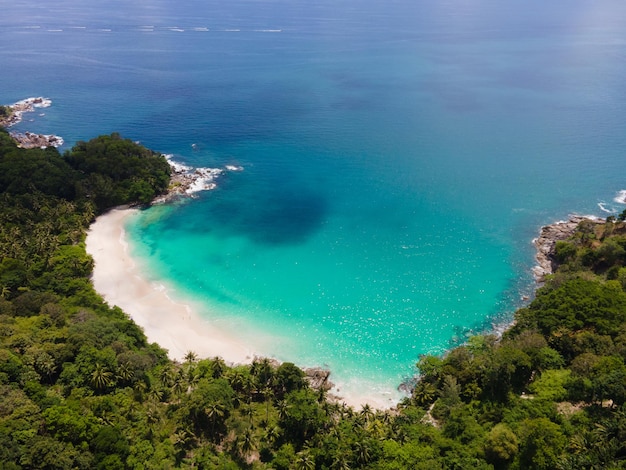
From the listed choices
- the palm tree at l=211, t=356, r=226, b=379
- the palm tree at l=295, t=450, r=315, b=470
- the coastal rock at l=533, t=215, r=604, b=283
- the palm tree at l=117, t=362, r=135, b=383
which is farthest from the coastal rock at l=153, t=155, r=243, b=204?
the coastal rock at l=533, t=215, r=604, b=283

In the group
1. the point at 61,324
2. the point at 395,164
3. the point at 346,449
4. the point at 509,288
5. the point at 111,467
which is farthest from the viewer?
the point at 395,164

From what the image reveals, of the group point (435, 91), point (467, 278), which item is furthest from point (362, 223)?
point (435, 91)

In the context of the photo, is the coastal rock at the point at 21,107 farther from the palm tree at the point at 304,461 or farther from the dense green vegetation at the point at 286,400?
the palm tree at the point at 304,461

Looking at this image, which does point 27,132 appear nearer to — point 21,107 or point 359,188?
point 21,107

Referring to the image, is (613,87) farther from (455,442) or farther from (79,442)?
(79,442)

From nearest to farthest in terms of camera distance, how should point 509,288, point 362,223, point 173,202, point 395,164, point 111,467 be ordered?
point 111,467, point 509,288, point 362,223, point 173,202, point 395,164

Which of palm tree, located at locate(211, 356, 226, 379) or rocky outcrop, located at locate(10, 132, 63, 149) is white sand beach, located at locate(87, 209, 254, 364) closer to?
palm tree, located at locate(211, 356, 226, 379)

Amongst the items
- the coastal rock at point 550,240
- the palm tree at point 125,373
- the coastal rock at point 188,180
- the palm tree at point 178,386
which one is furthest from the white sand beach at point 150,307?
the coastal rock at point 550,240

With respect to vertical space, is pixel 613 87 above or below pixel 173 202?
above

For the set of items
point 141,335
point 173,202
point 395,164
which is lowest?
point 141,335
